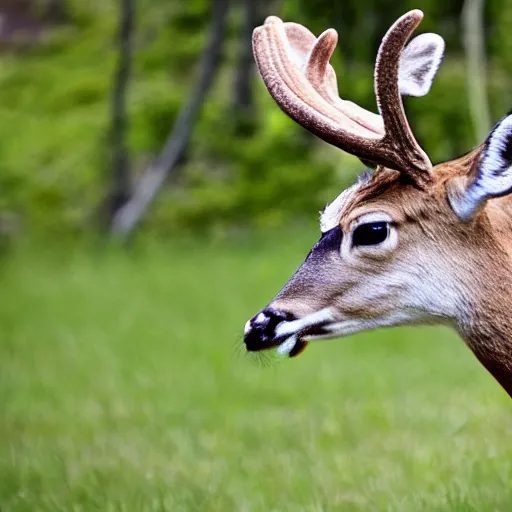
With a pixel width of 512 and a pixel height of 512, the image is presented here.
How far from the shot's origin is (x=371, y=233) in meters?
3.68

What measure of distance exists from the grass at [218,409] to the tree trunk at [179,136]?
2.16 metres

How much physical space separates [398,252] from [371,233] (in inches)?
4.0

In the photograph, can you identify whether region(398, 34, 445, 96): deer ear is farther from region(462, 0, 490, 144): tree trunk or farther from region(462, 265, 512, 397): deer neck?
region(462, 0, 490, 144): tree trunk

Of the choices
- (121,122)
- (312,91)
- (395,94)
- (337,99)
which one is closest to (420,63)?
(337,99)

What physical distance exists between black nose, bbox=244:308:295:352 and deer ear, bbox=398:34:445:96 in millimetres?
990

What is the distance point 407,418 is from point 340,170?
29.4 feet

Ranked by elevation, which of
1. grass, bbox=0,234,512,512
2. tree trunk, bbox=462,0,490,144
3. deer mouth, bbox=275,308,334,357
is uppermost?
tree trunk, bbox=462,0,490,144

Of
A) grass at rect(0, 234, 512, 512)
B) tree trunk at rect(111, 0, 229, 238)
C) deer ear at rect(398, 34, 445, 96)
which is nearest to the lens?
deer ear at rect(398, 34, 445, 96)

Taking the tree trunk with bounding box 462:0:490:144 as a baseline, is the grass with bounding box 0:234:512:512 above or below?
below

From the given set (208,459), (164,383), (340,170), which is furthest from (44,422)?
(340,170)

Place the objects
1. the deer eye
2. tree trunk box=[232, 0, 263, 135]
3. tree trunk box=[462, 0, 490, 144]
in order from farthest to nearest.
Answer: tree trunk box=[232, 0, 263, 135], tree trunk box=[462, 0, 490, 144], the deer eye

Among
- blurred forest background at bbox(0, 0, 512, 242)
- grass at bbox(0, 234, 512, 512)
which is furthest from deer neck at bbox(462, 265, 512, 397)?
blurred forest background at bbox(0, 0, 512, 242)

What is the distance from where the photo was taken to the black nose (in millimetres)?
3600

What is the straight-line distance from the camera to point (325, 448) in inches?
259
